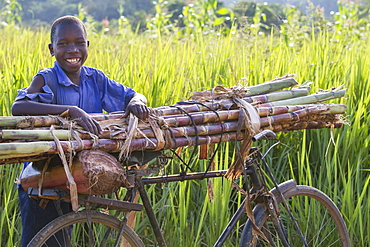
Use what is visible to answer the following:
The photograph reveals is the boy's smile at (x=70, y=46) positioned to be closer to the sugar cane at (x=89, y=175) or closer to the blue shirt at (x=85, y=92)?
the blue shirt at (x=85, y=92)

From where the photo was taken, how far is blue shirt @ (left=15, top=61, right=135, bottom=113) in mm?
2301

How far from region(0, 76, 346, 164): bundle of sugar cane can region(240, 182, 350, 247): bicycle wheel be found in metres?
0.41

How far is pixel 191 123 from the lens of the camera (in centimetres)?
231

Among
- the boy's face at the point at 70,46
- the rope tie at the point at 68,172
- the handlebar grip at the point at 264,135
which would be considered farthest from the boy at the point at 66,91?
the handlebar grip at the point at 264,135

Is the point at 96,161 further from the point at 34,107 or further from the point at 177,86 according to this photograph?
the point at 177,86

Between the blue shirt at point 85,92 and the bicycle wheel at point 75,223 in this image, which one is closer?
the bicycle wheel at point 75,223

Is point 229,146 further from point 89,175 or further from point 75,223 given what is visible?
point 89,175

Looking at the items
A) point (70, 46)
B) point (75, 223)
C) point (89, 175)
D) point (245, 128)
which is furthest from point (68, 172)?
point (245, 128)

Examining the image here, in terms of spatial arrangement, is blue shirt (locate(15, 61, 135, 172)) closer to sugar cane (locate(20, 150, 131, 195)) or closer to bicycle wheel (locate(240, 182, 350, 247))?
sugar cane (locate(20, 150, 131, 195))

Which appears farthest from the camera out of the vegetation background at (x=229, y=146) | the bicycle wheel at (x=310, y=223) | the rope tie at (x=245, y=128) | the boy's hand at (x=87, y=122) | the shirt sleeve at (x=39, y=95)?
the vegetation background at (x=229, y=146)

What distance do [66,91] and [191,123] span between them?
2.00ft

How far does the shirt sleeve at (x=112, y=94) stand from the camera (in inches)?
98.9

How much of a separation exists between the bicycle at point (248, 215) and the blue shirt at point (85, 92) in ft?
1.36

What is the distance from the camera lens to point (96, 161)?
198cm
